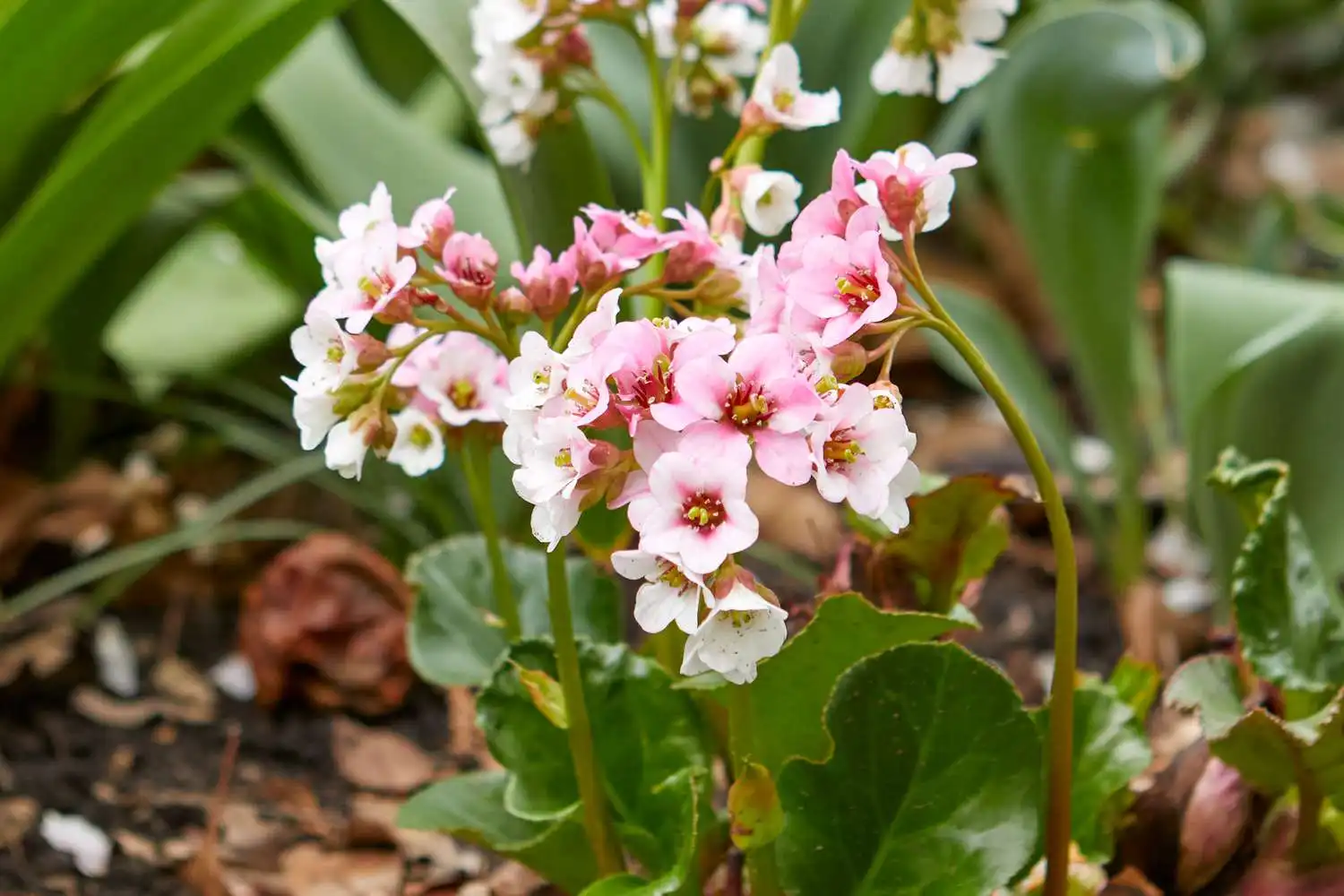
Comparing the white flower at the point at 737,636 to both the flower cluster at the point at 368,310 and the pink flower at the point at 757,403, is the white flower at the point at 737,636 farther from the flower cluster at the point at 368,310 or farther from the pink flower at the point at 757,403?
the flower cluster at the point at 368,310

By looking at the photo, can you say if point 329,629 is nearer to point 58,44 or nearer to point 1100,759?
point 58,44

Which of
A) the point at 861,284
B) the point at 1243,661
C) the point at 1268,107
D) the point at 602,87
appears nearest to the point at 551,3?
the point at 602,87

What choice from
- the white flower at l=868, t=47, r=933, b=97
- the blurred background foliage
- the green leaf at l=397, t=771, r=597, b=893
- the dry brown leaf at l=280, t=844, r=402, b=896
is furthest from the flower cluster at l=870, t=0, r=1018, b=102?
the dry brown leaf at l=280, t=844, r=402, b=896

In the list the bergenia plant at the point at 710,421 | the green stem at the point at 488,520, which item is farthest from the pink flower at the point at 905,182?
the green stem at the point at 488,520

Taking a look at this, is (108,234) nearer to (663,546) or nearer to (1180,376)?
(663,546)

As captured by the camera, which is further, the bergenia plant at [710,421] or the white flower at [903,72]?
the white flower at [903,72]
